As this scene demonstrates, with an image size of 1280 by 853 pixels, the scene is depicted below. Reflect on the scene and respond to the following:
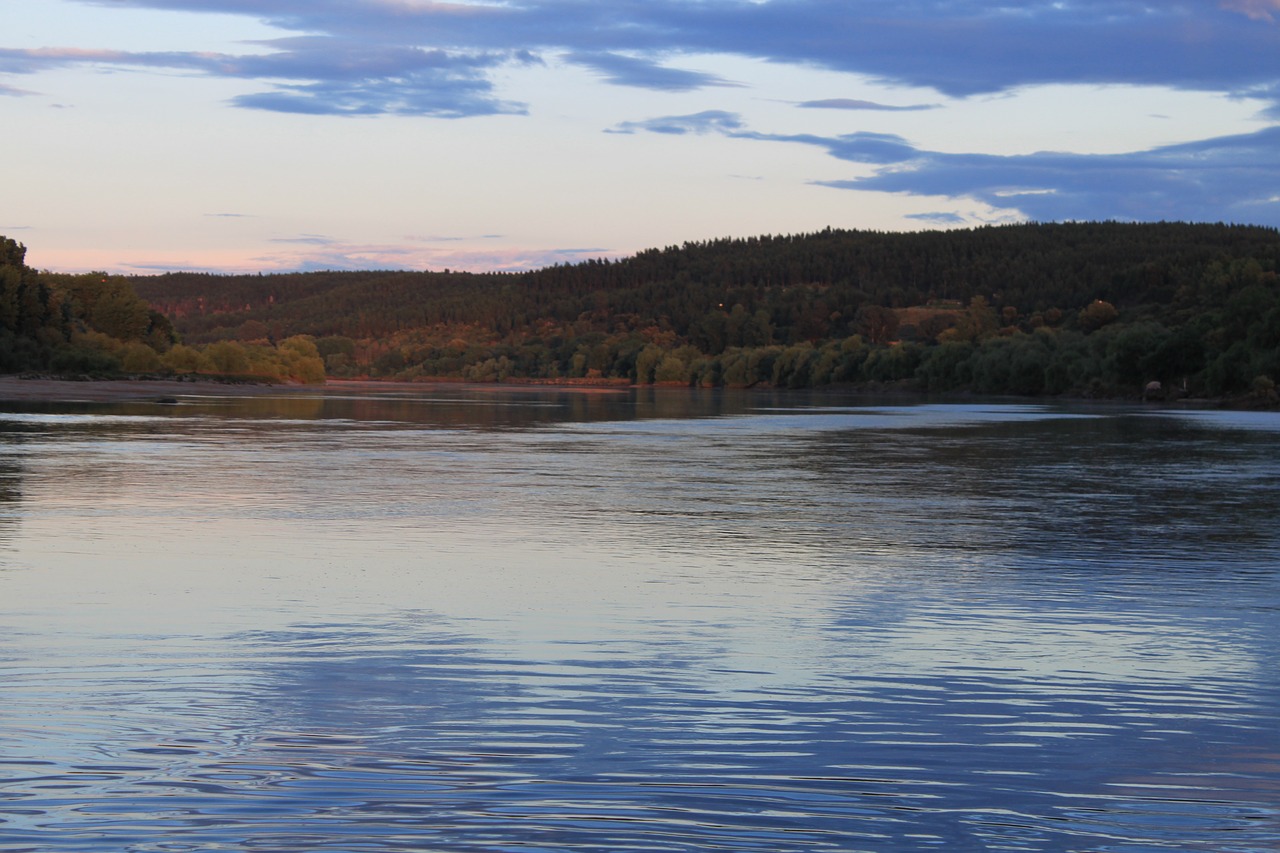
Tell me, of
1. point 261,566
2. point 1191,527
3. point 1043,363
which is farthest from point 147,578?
point 1043,363

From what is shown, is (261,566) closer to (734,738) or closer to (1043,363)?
Result: (734,738)

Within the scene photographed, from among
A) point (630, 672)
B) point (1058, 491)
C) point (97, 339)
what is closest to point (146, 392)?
point (97, 339)

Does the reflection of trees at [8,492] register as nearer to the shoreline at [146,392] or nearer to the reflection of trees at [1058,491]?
the reflection of trees at [1058,491]

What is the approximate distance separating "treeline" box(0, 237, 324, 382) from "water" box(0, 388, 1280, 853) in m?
93.9

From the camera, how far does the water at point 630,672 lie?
6309mm

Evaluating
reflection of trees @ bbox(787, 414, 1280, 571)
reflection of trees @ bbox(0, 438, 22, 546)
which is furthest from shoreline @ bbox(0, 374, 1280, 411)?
reflection of trees @ bbox(0, 438, 22, 546)

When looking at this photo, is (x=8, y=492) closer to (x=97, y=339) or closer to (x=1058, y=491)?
(x=1058, y=491)

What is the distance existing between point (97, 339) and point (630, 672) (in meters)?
122

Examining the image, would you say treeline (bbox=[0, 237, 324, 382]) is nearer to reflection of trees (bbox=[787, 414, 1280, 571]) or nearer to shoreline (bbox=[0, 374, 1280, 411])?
shoreline (bbox=[0, 374, 1280, 411])

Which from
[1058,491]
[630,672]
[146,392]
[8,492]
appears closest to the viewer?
[630,672]

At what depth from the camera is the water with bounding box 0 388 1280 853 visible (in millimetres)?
6309

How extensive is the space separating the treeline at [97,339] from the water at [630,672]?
93919 millimetres

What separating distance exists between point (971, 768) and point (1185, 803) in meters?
1.03

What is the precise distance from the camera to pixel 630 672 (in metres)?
9.43
